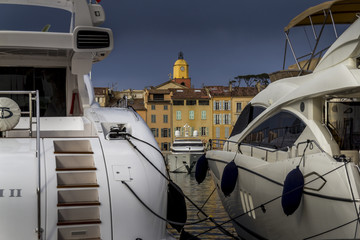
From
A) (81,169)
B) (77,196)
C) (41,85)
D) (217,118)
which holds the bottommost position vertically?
(77,196)

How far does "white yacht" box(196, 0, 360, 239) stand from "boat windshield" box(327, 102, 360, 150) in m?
0.01

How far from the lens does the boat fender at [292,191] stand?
25.3 ft

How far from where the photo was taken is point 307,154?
8.27 m

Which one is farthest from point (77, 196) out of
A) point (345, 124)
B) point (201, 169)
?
point (201, 169)

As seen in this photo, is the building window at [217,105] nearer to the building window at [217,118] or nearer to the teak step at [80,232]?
the building window at [217,118]

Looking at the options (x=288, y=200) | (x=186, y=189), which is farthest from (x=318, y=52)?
(x=186, y=189)

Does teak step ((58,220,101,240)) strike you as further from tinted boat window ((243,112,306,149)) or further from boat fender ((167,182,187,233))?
tinted boat window ((243,112,306,149))

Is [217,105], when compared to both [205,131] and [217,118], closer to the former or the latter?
[217,118]

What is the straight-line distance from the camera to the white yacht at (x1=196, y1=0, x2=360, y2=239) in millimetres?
7160

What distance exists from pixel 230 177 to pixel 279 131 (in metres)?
1.70

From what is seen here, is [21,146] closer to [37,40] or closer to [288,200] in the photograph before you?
[37,40]

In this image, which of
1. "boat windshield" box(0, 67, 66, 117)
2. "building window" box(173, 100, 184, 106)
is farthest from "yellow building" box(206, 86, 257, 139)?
"boat windshield" box(0, 67, 66, 117)

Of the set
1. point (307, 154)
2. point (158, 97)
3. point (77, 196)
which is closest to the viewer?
point (77, 196)

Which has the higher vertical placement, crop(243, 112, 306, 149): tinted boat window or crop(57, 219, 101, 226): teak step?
crop(243, 112, 306, 149): tinted boat window
